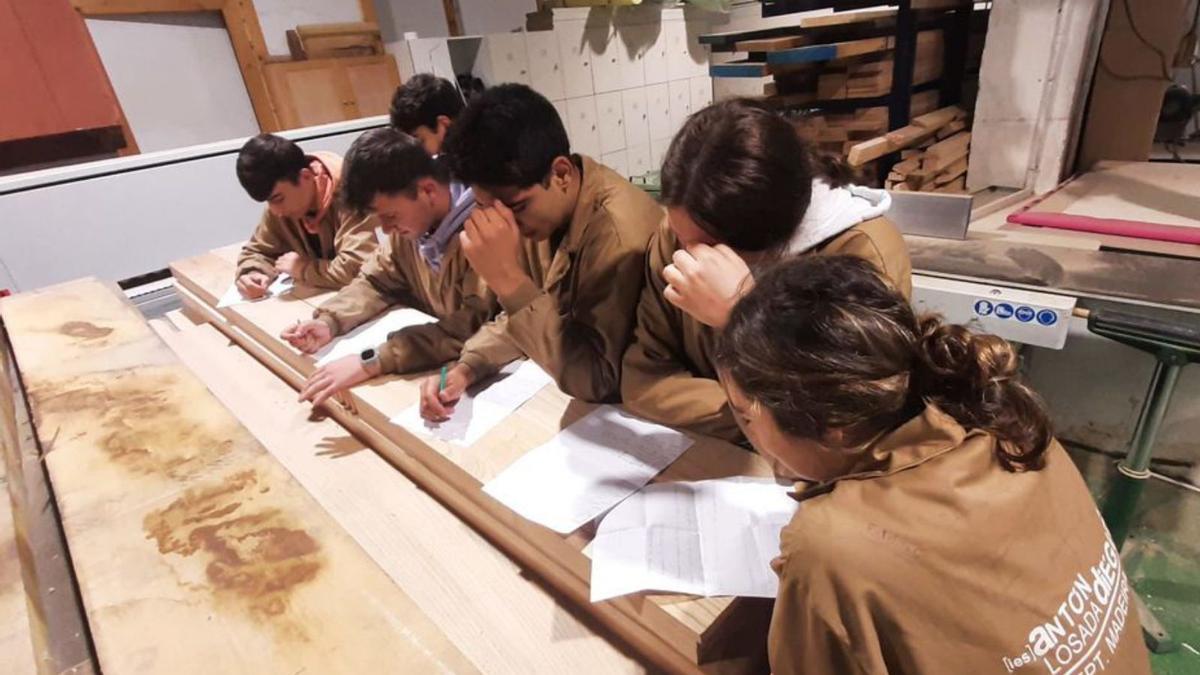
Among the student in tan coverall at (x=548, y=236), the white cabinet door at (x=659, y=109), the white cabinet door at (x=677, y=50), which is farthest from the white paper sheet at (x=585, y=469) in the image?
the white cabinet door at (x=677, y=50)

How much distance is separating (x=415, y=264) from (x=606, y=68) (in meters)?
3.17

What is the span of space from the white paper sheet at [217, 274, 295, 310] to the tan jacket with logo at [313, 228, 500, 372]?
0.40 meters

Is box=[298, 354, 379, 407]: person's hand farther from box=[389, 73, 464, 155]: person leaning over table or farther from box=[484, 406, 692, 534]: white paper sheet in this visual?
box=[389, 73, 464, 155]: person leaning over table

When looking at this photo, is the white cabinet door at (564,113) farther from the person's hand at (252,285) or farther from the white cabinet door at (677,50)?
the person's hand at (252,285)

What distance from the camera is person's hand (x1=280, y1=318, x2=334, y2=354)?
169 centimetres

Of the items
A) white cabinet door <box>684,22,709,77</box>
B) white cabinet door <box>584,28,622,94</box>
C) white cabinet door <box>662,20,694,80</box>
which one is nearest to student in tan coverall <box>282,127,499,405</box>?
white cabinet door <box>584,28,622,94</box>

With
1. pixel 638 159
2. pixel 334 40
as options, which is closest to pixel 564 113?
pixel 638 159

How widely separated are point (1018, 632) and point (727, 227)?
65 cm

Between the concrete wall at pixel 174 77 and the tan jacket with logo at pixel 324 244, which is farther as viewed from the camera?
the concrete wall at pixel 174 77

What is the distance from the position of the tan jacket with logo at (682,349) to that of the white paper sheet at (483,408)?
0.82 ft

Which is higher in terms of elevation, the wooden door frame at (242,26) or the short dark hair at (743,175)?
the wooden door frame at (242,26)

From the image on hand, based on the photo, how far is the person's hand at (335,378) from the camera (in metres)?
1.43

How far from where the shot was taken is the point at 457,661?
0.64 metres

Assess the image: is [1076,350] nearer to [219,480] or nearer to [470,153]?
[470,153]
